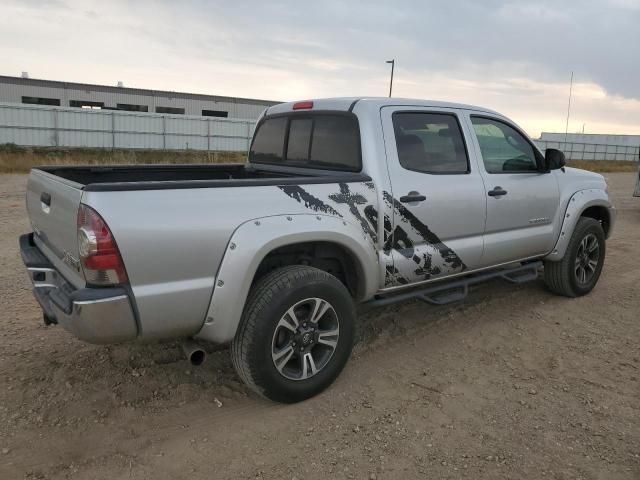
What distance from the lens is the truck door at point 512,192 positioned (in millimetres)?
4340

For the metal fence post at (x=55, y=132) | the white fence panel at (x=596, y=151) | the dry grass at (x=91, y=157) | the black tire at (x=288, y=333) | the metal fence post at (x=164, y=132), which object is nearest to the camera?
the black tire at (x=288, y=333)

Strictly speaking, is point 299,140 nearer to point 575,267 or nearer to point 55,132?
point 575,267

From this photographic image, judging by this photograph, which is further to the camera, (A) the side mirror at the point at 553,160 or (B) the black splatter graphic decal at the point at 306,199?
(A) the side mirror at the point at 553,160

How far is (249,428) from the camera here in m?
3.08

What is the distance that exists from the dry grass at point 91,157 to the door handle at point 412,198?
1870 cm

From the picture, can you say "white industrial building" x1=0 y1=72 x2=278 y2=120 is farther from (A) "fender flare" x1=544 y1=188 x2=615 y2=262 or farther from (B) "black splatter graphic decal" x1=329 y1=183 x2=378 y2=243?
(B) "black splatter graphic decal" x1=329 y1=183 x2=378 y2=243

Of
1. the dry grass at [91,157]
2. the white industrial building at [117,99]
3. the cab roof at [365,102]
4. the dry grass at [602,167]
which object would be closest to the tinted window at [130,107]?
the white industrial building at [117,99]

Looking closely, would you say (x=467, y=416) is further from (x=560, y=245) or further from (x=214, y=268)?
(x=560, y=245)

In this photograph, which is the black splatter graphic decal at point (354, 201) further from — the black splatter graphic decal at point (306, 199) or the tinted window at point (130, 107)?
the tinted window at point (130, 107)

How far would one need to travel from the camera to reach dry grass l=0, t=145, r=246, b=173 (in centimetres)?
1983

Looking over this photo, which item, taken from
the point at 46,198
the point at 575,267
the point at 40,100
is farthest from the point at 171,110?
the point at 46,198

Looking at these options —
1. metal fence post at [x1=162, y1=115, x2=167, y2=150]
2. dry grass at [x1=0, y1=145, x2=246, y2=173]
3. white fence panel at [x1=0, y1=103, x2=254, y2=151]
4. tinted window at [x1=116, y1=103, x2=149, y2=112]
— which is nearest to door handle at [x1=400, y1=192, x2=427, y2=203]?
dry grass at [x1=0, y1=145, x2=246, y2=173]

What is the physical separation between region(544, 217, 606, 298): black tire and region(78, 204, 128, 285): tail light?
427cm

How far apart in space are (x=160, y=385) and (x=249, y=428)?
799 millimetres
